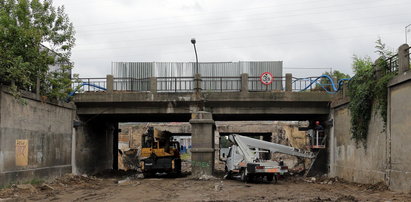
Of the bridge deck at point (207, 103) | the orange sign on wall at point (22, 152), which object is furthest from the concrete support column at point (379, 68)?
the orange sign on wall at point (22, 152)

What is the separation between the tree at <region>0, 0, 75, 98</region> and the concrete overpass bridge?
12.6 ft

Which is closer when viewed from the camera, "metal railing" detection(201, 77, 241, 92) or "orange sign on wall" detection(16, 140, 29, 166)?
"orange sign on wall" detection(16, 140, 29, 166)

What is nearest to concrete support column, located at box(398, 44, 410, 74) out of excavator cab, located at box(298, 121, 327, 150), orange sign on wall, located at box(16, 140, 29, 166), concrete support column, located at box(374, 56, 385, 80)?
concrete support column, located at box(374, 56, 385, 80)

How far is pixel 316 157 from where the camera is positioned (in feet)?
92.8

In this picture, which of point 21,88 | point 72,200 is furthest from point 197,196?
point 21,88

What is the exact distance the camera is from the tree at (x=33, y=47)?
61.0 feet

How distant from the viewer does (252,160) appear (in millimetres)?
24000

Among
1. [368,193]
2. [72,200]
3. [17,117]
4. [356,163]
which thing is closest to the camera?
[72,200]

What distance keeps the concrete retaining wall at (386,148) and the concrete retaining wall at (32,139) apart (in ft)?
50.9

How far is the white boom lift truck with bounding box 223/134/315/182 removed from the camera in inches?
Answer: 901

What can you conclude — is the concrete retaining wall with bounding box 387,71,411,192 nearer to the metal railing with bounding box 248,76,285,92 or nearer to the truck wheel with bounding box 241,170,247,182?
the truck wheel with bounding box 241,170,247,182

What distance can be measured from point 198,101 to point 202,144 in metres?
2.81

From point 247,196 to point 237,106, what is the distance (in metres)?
12.3

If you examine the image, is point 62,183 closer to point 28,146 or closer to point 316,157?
point 28,146
